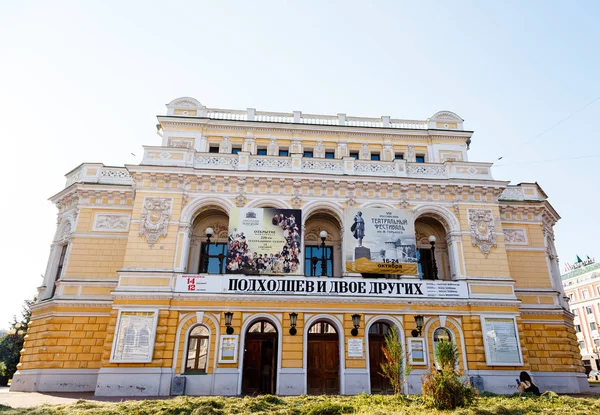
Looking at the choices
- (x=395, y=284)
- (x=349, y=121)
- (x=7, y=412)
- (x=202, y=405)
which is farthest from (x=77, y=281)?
(x=349, y=121)

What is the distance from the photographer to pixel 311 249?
933 inches

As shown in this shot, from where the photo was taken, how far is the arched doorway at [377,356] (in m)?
20.0

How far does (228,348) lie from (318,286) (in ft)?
17.6

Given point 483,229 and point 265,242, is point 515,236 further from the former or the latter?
point 265,242

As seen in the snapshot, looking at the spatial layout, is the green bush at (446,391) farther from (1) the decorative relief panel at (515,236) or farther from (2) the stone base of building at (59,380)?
(2) the stone base of building at (59,380)

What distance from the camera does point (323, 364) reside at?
20.0m

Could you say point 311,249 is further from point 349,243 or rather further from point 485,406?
Result: point 485,406

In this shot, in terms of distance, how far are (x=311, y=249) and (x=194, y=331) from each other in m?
7.97

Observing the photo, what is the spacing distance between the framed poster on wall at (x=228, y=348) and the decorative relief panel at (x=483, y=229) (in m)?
13.9

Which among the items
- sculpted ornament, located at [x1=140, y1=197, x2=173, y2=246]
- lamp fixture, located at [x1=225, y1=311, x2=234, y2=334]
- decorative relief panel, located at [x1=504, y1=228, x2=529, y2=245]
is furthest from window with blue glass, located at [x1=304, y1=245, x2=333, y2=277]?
decorative relief panel, located at [x1=504, y1=228, x2=529, y2=245]

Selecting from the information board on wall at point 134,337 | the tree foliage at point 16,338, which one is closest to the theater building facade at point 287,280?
the information board on wall at point 134,337

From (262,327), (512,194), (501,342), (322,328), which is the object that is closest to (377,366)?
(322,328)

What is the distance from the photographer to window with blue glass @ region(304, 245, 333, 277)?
75.3 ft

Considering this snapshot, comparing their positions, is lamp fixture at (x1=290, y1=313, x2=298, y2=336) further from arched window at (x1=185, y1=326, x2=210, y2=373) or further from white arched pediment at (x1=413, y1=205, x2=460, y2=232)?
white arched pediment at (x1=413, y1=205, x2=460, y2=232)
